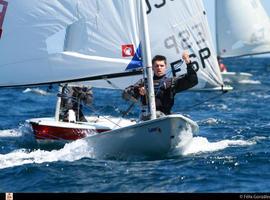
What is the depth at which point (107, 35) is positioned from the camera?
12633 millimetres

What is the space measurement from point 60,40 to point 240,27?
3015cm

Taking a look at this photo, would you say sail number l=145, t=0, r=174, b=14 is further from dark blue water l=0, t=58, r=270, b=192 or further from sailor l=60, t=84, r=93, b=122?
sailor l=60, t=84, r=93, b=122

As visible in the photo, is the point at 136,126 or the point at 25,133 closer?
the point at 136,126

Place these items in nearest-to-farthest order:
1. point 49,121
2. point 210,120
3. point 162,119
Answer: point 162,119, point 49,121, point 210,120

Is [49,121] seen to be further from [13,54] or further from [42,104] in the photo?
[42,104]

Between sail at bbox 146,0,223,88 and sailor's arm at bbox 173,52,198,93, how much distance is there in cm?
84

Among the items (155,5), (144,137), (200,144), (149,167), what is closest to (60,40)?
(155,5)

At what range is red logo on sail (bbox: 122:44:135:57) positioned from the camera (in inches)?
490

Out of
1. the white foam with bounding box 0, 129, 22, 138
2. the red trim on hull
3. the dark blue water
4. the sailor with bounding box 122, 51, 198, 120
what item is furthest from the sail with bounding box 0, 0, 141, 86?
the white foam with bounding box 0, 129, 22, 138

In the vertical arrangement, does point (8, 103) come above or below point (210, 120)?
above

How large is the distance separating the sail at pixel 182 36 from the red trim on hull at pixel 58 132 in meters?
2.45
